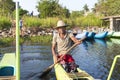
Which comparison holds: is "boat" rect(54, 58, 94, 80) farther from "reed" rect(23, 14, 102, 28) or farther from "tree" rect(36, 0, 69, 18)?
"tree" rect(36, 0, 69, 18)

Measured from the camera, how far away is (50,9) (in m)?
50.0

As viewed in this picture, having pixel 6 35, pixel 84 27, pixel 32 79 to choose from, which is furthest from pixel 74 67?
pixel 84 27

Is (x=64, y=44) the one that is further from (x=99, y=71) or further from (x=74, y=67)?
(x=99, y=71)

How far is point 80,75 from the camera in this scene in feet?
29.2

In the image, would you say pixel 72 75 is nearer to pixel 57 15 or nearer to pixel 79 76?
pixel 79 76

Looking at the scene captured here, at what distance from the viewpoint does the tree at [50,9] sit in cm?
4972

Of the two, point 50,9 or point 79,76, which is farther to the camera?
point 50,9

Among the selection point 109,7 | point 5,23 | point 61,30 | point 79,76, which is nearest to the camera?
point 79,76

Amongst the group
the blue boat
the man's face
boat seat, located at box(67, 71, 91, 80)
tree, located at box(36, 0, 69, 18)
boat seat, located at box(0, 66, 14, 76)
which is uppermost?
tree, located at box(36, 0, 69, 18)

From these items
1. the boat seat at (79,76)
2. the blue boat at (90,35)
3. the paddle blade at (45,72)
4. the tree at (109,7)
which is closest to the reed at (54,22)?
the tree at (109,7)

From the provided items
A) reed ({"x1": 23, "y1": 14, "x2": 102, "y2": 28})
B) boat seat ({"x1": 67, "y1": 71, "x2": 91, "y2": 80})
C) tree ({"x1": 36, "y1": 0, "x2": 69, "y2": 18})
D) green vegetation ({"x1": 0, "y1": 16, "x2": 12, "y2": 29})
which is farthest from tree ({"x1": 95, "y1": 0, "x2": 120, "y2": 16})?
boat seat ({"x1": 67, "y1": 71, "x2": 91, "y2": 80})

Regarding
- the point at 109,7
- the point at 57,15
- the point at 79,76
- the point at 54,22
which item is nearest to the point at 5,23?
the point at 54,22

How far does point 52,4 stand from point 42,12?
2.20m

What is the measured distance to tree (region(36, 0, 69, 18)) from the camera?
49.7 metres
